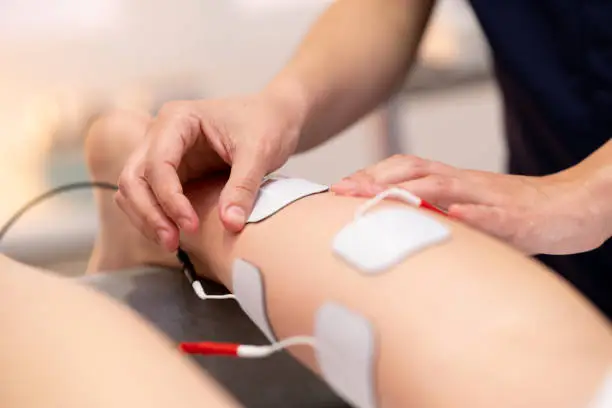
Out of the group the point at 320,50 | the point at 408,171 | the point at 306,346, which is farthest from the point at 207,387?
the point at 320,50

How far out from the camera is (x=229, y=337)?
2.10ft

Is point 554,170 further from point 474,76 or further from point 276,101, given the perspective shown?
point 474,76

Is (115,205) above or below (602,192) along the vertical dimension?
below

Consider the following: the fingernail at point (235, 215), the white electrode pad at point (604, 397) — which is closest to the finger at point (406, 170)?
the fingernail at point (235, 215)

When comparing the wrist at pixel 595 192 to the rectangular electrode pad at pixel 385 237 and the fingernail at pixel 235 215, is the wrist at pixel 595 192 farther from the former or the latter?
the fingernail at pixel 235 215

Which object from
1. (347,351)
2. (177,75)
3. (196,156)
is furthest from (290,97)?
(177,75)

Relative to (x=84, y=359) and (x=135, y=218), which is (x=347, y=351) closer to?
(x=84, y=359)

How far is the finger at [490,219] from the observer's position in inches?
18.3

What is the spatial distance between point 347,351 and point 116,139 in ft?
1.47

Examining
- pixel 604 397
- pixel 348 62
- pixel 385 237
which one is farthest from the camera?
pixel 348 62

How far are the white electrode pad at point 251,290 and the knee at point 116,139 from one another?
26 cm

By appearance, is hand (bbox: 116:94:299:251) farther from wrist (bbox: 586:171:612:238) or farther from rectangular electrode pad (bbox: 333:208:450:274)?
wrist (bbox: 586:171:612:238)

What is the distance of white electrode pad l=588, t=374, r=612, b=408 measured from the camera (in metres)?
0.32

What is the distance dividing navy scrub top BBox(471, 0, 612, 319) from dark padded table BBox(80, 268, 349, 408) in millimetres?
326
